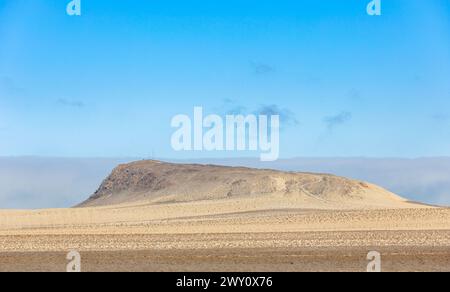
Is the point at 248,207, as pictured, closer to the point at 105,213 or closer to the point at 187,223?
the point at 105,213

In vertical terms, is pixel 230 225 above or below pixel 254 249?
below

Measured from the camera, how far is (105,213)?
61.7 m

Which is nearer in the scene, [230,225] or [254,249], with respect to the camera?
[254,249]

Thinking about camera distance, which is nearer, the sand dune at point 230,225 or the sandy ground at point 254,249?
the sandy ground at point 254,249

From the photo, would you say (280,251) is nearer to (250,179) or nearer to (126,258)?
(126,258)

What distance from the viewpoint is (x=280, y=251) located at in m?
24.9

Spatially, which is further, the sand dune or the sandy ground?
the sand dune
